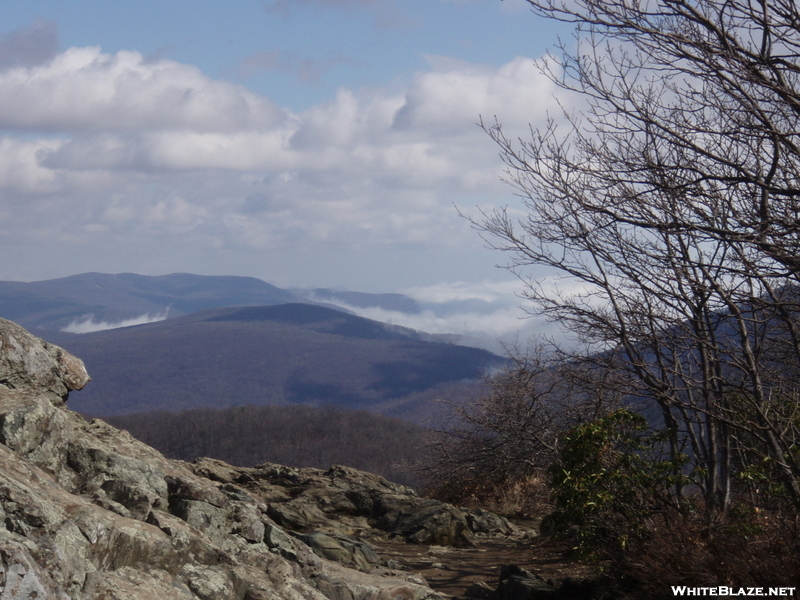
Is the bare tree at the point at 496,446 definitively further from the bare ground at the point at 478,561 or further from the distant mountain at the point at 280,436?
the distant mountain at the point at 280,436

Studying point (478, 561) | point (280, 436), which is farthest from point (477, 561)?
point (280, 436)

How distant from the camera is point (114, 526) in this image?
5.07 m

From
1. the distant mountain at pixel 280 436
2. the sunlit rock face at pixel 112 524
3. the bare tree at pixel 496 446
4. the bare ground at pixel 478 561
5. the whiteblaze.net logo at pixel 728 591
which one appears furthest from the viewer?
the distant mountain at pixel 280 436

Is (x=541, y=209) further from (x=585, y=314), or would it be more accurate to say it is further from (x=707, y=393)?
(x=707, y=393)

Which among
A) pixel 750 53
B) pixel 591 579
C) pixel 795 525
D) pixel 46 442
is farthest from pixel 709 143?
pixel 46 442

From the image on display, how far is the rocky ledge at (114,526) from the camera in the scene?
4.33 metres

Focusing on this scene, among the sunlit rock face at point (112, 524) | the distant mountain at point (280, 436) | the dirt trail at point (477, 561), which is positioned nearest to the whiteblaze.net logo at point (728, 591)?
the dirt trail at point (477, 561)

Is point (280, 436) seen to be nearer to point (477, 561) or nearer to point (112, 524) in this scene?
point (477, 561)

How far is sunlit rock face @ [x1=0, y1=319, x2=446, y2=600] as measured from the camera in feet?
14.2

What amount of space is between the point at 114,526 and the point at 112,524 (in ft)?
0.07

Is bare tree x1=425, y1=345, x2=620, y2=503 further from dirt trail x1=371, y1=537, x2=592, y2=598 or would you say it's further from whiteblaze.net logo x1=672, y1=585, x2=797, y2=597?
whiteblaze.net logo x1=672, y1=585, x2=797, y2=597

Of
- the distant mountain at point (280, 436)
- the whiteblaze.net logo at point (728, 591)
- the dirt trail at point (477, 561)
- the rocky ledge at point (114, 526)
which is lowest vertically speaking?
the distant mountain at point (280, 436)

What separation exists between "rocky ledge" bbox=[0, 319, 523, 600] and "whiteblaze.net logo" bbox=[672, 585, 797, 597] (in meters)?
2.58

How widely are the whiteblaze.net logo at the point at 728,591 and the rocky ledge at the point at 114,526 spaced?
258cm
